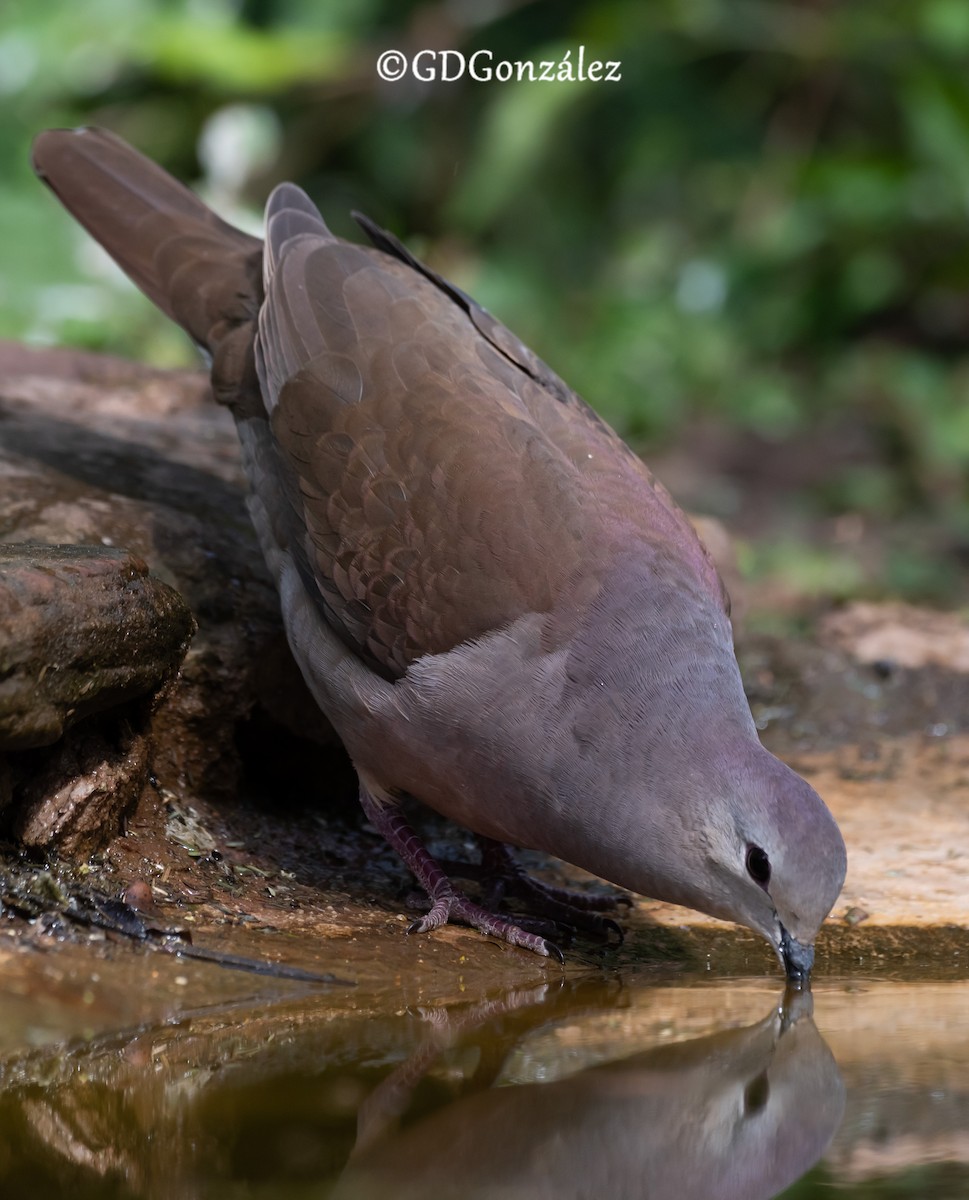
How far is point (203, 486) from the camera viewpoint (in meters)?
4.73

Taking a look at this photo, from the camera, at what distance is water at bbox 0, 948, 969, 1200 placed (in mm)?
2252

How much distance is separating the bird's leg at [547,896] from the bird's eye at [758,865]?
582 millimetres

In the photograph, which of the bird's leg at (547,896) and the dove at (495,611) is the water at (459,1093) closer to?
the dove at (495,611)

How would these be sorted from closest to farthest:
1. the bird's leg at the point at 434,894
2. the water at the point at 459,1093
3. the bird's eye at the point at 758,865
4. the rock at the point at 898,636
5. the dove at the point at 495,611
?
1. the water at the point at 459,1093
2. the bird's eye at the point at 758,865
3. the dove at the point at 495,611
4. the bird's leg at the point at 434,894
5. the rock at the point at 898,636

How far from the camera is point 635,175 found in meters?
9.76

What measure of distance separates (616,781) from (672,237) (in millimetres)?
7167

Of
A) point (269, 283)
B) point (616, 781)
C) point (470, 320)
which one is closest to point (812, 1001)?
point (616, 781)

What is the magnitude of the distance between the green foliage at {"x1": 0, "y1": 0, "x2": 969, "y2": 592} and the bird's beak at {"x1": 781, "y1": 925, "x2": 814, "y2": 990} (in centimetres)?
477

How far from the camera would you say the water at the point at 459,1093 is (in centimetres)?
225

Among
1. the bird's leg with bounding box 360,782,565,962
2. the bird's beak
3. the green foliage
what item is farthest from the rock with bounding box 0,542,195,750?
the green foliage

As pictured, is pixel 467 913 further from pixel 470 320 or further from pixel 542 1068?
pixel 470 320

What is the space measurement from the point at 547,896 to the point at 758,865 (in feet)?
2.61

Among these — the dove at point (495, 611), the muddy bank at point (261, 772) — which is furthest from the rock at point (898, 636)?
the dove at point (495, 611)

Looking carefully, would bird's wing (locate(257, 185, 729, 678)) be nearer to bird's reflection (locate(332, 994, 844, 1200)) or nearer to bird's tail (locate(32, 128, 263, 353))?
bird's tail (locate(32, 128, 263, 353))
